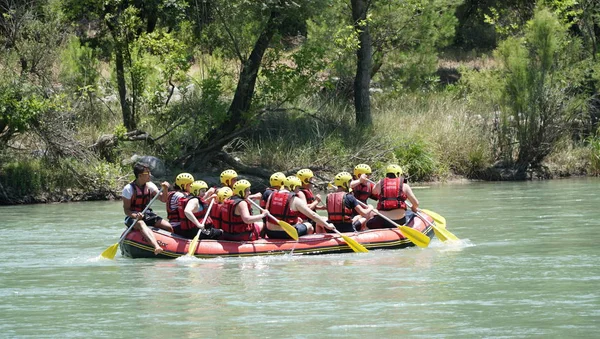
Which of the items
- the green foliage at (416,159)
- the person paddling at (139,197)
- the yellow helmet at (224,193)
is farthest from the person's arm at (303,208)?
the green foliage at (416,159)

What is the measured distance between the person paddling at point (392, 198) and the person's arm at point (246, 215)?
6.37 ft

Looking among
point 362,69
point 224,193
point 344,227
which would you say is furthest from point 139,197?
point 362,69

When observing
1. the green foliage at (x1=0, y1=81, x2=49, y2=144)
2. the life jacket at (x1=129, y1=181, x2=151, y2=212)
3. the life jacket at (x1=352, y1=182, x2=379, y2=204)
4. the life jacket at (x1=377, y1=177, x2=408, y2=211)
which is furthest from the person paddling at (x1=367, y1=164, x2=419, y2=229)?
the green foliage at (x1=0, y1=81, x2=49, y2=144)

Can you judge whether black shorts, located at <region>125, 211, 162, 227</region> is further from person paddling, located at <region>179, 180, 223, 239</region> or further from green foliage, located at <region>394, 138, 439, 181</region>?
green foliage, located at <region>394, 138, 439, 181</region>

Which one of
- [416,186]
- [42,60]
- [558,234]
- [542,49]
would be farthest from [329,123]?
[558,234]

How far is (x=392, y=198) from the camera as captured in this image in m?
15.0

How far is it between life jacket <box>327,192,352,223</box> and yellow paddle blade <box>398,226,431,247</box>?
75cm

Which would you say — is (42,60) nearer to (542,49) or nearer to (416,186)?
(416,186)

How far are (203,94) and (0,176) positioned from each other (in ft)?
16.2

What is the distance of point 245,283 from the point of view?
40.0 ft

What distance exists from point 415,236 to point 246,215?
2.44m

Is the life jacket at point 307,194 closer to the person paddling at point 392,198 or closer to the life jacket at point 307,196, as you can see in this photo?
the life jacket at point 307,196

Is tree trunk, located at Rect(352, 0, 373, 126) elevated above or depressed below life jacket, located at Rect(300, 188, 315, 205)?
above

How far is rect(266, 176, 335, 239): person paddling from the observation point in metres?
14.1
